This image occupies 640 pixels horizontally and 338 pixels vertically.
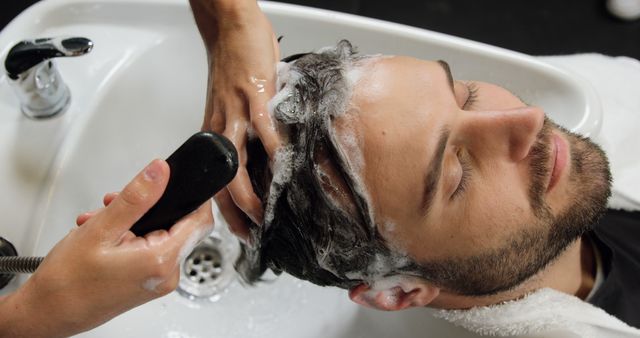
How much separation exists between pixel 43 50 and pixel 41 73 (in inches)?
3.2

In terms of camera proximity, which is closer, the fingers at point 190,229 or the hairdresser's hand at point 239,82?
the fingers at point 190,229

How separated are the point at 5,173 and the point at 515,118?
72 cm

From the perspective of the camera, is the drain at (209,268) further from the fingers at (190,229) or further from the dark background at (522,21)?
the dark background at (522,21)

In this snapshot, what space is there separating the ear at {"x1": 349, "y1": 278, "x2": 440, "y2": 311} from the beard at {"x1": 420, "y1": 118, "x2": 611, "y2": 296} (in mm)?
27

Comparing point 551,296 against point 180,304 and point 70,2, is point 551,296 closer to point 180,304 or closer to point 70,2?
point 180,304

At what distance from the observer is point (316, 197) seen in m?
0.70

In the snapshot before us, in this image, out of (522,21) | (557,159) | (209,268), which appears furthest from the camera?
(522,21)

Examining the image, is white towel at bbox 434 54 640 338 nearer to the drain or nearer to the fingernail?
the drain

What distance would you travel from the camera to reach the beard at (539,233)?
2.38 feet

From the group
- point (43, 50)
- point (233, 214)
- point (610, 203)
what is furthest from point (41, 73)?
point (610, 203)

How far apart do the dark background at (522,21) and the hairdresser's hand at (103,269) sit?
1240 mm

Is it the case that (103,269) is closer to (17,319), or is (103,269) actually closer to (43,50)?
(17,319)

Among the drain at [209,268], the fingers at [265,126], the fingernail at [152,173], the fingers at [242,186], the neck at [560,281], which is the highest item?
the fingernail at [152,173]

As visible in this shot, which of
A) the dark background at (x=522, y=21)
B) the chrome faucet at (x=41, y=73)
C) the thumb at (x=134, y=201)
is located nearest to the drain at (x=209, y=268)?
the chrome faucet at (x=41, y=73)
